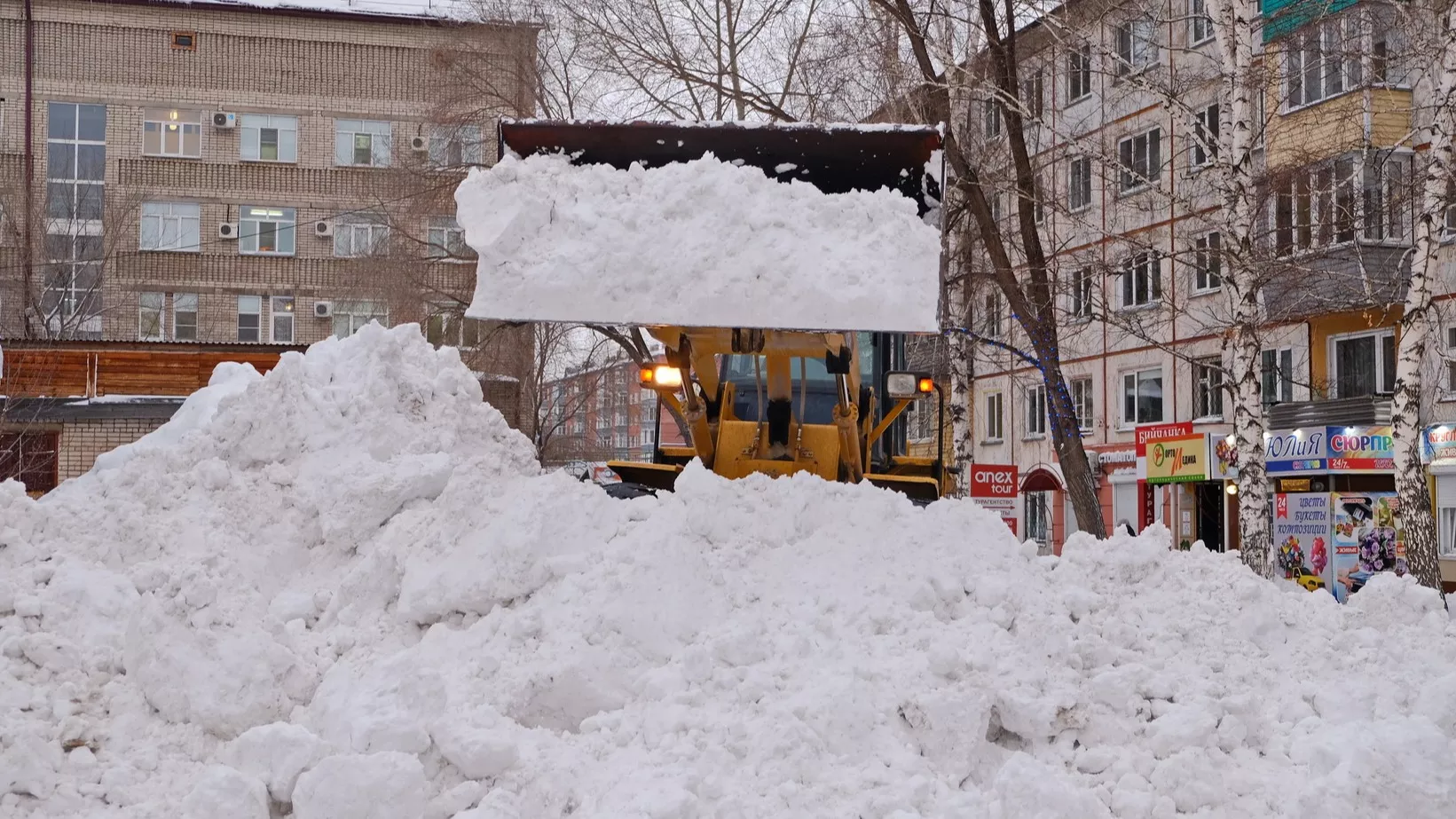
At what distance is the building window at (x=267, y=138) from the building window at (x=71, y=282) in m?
4.59

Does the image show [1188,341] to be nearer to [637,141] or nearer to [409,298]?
[409,298]

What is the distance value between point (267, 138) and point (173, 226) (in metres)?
2.83

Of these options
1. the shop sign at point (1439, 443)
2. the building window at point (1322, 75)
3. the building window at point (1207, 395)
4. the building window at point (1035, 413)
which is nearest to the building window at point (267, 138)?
the building window at point (1035, 413)

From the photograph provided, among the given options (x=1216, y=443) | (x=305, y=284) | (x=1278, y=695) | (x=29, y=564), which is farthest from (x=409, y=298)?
(x=1278, y=695)

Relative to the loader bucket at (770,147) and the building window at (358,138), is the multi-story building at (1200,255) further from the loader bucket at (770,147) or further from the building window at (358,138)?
the building window at (358,138)

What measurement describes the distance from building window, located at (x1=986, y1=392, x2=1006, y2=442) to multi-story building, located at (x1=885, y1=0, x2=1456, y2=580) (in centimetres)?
5

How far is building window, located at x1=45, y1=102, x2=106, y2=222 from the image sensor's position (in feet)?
95.3

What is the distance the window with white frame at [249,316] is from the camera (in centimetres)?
3019

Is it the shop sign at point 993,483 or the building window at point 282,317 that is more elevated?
the building window at point 282,317

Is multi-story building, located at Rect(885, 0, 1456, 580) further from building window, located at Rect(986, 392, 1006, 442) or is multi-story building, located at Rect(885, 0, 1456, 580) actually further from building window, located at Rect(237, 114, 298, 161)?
building window, located at Rect(237, 114, 298, 161)

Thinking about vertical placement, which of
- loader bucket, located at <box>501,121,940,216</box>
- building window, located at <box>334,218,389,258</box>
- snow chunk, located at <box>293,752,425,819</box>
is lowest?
snow chunk, located at <box>293,752,425,819</box>

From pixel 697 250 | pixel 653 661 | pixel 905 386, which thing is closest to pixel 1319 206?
pixel 905 386

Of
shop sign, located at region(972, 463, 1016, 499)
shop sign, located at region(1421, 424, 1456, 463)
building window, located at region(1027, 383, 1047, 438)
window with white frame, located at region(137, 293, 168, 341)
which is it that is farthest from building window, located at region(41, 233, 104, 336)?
shop sign, located at region(1421, 424, 1456, 463)

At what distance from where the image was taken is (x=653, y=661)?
4969 millimetres
